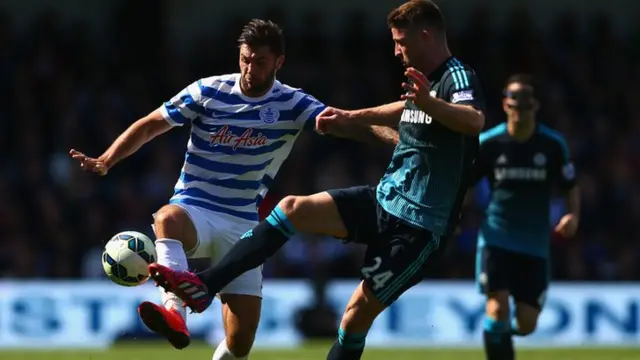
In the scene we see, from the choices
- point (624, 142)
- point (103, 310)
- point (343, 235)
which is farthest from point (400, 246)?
point (624, 142)

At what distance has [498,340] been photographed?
1051 cm

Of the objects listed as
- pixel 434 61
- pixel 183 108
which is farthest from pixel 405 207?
pixel 183 108

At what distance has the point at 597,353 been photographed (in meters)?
14.1

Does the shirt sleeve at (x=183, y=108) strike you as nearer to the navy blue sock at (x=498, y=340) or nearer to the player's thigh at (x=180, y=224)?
the player's thigh at (x=180, y=224)

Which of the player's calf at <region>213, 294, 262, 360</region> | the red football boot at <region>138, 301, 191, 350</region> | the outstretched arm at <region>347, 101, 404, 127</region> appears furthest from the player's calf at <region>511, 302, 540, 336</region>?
the red football boot at <region>138, 301, 191, 350</region>

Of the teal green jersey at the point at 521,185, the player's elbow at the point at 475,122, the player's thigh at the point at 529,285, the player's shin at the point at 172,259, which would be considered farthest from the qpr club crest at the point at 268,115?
the player's thigh at the point at 529,285

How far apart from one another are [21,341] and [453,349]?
487cm

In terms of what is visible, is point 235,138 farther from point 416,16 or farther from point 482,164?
point 482,164

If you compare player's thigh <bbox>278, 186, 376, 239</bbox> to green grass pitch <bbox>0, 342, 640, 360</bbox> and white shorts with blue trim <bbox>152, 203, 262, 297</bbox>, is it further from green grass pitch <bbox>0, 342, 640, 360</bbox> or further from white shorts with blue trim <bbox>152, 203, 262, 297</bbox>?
green grass pitch <bbox>0, 342, 640, 360</bbox>

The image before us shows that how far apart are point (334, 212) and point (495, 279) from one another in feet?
12.1

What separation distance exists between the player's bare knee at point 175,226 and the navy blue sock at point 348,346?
115 cm

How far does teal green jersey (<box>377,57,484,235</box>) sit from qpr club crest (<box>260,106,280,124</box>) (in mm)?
1161

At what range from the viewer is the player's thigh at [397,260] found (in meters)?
7.30

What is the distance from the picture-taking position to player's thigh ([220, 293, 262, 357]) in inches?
331
